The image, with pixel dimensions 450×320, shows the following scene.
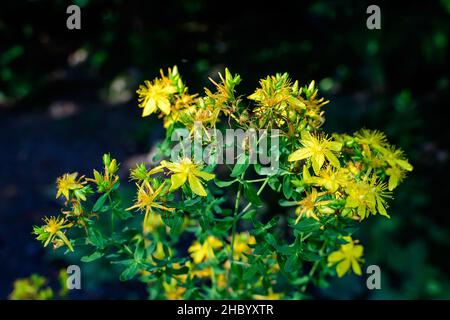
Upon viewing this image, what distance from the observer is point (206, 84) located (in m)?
3.68

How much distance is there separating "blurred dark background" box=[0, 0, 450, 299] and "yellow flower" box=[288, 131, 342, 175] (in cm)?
168

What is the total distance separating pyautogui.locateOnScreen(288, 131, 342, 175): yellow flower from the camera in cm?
143

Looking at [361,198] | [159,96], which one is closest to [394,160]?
[361,198]

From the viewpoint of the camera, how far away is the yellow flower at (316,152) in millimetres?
1433

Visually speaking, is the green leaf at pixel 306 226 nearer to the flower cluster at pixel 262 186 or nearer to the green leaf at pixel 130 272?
the flower cluster at pixel 262 186

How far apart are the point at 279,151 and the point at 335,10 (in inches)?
98.5

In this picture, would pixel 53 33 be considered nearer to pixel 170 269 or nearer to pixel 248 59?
pixel 248 59

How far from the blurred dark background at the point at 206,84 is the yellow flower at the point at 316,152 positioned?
5.53 ft

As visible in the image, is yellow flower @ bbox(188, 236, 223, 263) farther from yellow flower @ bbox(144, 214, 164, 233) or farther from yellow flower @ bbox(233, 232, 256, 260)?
yellow flower @ bbox(144, 214, 164, 233)

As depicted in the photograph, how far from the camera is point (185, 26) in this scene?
4215mm

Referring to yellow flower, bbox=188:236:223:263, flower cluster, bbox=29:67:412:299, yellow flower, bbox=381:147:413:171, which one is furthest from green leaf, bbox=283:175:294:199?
yellow flower, bbox=188:236:223:263

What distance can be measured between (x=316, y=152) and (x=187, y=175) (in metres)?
0.36

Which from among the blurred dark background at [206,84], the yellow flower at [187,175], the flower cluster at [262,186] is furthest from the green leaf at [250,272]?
the blurred dark background at [206,84]
